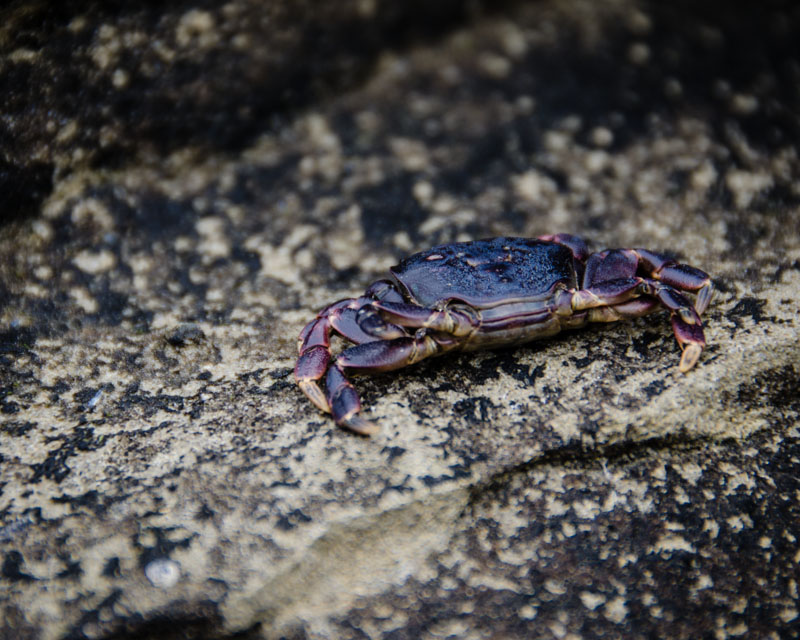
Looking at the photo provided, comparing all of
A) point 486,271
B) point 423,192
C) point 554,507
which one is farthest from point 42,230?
point 554,507

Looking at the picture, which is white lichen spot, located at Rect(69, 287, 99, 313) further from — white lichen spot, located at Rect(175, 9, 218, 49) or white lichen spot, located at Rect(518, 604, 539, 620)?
white lichen spot, located at Rect(518, 604, 539, 620)

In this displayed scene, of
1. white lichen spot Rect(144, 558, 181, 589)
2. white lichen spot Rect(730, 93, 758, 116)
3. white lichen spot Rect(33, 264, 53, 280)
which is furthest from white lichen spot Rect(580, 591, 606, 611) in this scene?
white lichen spot Rect(730, 93, 758, 116)

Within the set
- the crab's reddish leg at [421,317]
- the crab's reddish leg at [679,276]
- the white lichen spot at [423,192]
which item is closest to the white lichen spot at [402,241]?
the white lichen spot at [423,192]

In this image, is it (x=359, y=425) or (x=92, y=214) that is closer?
(x=359, y=425)

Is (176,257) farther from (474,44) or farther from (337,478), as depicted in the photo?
(474,44)

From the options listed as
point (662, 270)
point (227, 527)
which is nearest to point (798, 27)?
point (662, 270)

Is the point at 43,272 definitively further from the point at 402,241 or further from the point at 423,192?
the point at 423,192
